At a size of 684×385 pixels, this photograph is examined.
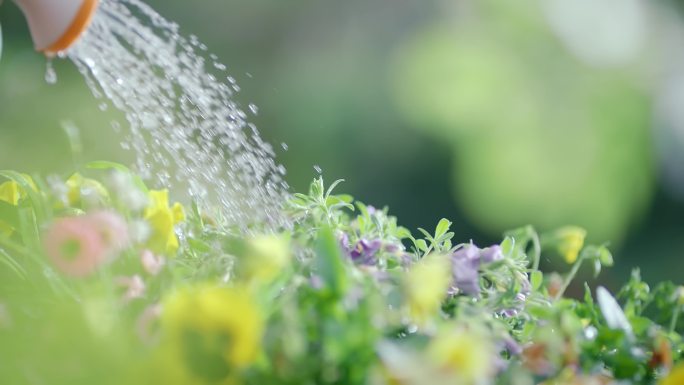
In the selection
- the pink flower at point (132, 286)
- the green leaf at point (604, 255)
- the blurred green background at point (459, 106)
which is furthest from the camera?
the blurred green background at point (459, 106)

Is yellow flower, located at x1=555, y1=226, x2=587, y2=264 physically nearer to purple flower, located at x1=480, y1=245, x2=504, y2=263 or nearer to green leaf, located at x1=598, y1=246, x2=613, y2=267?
green leaf, located at x1=598, y1=246, x2=613, y2=267

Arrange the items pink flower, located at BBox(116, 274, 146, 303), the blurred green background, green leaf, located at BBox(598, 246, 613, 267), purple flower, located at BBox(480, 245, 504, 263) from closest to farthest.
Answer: pink flower, located at BBox(116, 274, 146, 303), purple flower, located at BBox(480, 245, 504, 263), green leaf, located at BBox(598, 246, 613, 267), the blurred green background

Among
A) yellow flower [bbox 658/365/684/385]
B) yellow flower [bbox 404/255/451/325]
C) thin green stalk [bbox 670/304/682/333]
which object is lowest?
thin green stalk [bbox 670/304/682/333]

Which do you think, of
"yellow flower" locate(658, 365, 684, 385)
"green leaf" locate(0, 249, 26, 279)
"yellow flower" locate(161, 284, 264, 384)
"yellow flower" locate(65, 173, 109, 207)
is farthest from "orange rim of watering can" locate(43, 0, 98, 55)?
"yellow flower" locate(658, 365, 684, 385)

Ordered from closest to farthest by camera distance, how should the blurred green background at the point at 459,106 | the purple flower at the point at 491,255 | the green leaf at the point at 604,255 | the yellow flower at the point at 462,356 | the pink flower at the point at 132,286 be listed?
the yellow flower at the point at 462,356 → the pink flower at the point at 132,286 → the purple flower at the point at 491,255 → the green leaf at the point at 604,255 → the blurred green background at the point at 459,106

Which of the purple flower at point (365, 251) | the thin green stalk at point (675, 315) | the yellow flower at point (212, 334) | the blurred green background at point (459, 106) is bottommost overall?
the blurred green background at point (459, 106)

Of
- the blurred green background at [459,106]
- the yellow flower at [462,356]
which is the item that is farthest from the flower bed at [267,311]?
the blurred green background at [459,106]

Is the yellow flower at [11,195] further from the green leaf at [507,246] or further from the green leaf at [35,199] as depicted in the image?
the green leaf at [507,246]

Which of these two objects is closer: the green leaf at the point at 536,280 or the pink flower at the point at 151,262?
the pink flower at the point at 151,262
